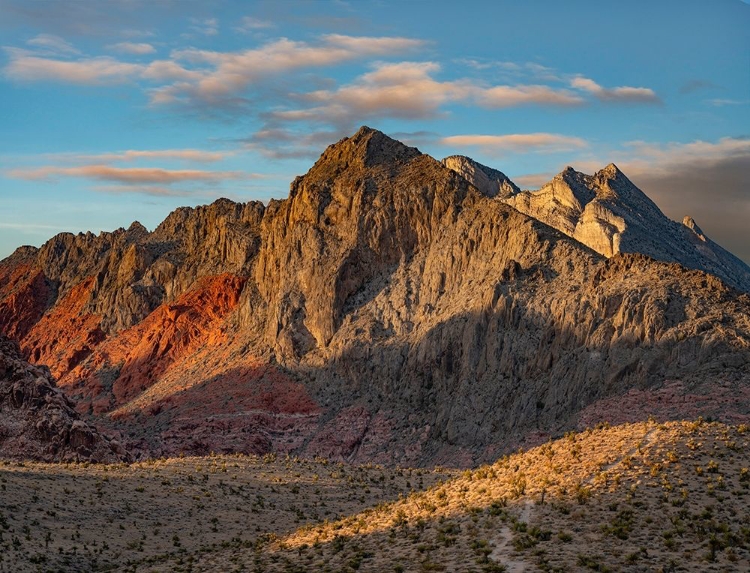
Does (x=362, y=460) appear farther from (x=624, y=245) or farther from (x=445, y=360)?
(x=624, y=245)

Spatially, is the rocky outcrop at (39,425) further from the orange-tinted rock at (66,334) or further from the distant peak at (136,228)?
the distant peak at (136,228)

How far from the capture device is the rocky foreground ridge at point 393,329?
80375 mm

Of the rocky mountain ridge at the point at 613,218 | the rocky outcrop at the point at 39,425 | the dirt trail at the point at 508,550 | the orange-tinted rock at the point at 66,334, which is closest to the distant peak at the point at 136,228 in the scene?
the orange-tinted rock at the point at 66,334

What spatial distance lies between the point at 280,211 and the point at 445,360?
3448 centimetres

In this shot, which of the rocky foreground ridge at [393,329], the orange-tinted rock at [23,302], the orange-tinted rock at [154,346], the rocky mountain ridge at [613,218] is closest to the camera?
the rocky foreground ridge at [393,329]

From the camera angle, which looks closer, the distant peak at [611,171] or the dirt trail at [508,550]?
the dirt trail at [508,550]

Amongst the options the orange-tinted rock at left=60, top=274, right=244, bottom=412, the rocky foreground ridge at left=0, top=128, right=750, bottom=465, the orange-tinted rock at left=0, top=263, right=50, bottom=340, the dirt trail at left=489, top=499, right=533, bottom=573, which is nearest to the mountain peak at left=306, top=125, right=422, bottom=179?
the rocky foreground ridge at left=0, top=128, right=750, bottom=465

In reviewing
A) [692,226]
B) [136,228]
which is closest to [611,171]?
[692,226]

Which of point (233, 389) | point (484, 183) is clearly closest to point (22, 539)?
point (233, 389)

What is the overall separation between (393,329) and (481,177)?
156 ft

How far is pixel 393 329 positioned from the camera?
100m

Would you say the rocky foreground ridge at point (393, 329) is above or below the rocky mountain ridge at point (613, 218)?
below

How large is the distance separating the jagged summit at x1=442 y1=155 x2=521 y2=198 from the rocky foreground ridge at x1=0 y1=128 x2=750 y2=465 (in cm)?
72

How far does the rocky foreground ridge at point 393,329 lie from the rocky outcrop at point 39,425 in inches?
704
